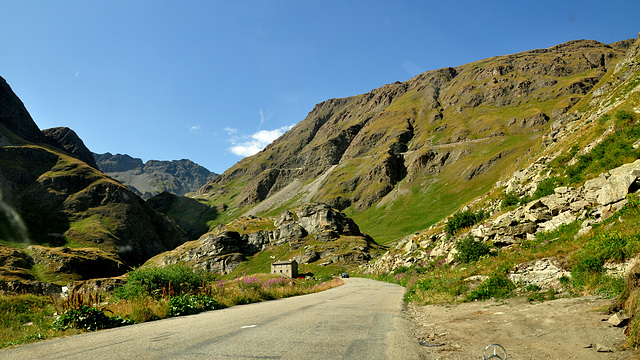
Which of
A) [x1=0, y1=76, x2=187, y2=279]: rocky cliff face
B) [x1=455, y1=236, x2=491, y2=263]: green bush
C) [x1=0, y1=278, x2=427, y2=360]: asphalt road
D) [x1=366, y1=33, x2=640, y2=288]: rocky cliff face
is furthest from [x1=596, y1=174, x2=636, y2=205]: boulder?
[x1=0, y1=76, x2=187, y2=279]: rocky cliff face

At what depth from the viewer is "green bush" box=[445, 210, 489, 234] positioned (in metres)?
25.9

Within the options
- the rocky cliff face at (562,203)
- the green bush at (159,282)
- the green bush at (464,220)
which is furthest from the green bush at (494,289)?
the green bush at (464,220)

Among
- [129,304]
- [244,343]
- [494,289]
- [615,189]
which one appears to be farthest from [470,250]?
[129,304]

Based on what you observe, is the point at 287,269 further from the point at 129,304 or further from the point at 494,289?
the point at 494,289

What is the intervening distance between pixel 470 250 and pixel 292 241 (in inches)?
3929

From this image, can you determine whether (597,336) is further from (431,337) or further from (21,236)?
(21,236)

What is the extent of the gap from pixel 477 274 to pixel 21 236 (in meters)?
169

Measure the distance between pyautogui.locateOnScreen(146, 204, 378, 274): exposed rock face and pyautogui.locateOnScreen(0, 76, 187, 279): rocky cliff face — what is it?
23.4 m

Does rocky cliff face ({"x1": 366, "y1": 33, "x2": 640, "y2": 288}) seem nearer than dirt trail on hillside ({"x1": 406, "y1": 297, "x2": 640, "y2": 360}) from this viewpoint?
No

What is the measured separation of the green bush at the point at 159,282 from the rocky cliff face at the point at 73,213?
106 metres

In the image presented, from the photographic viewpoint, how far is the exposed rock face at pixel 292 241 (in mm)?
102875

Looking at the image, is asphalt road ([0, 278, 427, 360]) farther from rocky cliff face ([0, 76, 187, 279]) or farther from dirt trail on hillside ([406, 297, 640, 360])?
rocky cliff face ([0, 76, 187, 279])

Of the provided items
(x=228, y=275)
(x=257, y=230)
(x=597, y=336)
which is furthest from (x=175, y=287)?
(x=257, y=230)

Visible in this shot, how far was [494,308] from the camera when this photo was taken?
34.9 ft
